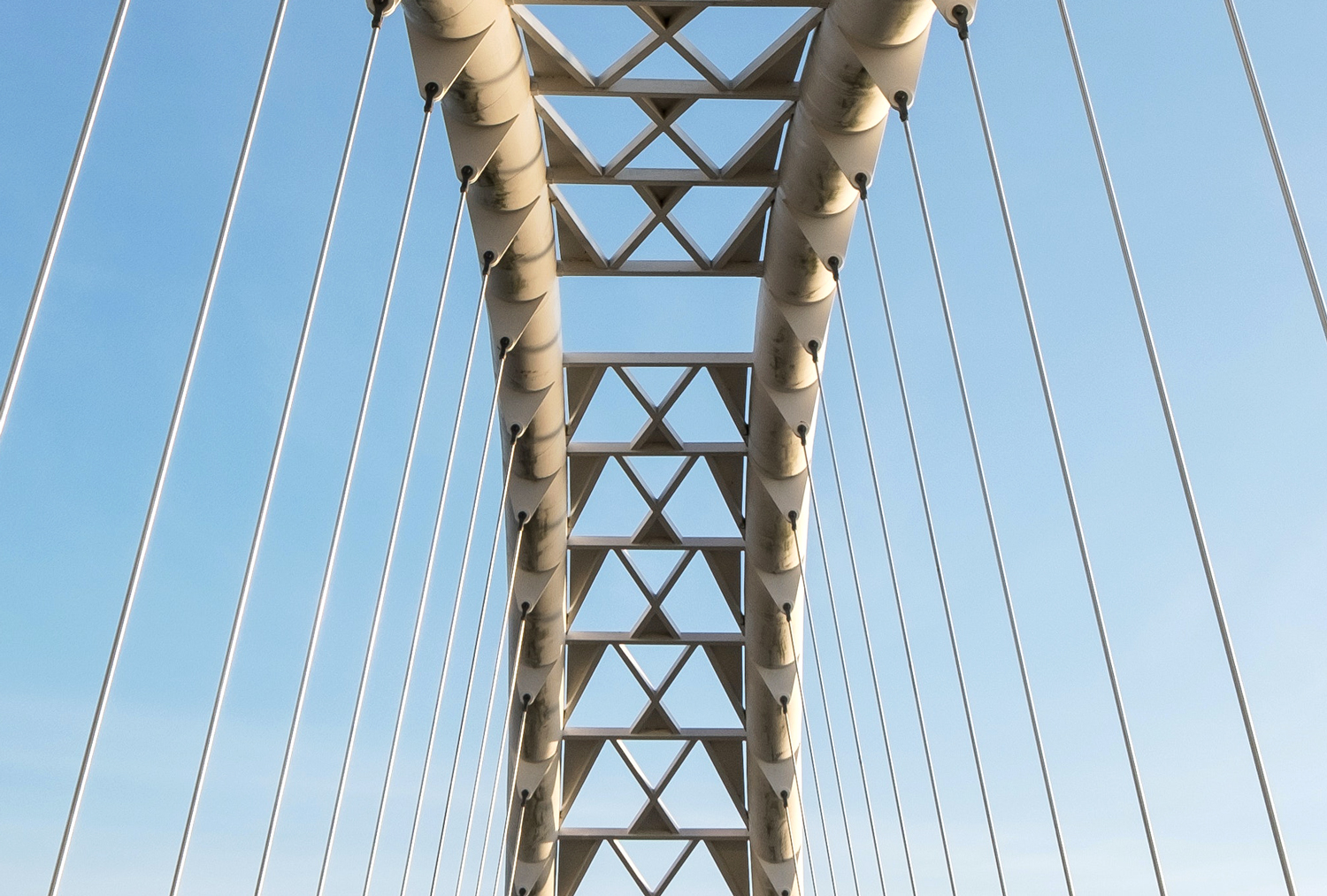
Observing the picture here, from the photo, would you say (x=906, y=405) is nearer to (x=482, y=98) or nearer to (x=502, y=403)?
(x=482, y=98)

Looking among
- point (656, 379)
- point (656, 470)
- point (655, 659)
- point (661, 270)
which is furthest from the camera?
point (655, 659)

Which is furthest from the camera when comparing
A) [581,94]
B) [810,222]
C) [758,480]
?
[758,480]

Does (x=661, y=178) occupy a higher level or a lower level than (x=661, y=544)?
higher

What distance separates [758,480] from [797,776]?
803 centimetres

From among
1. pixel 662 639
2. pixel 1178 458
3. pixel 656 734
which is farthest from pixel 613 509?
pixel 1178 458

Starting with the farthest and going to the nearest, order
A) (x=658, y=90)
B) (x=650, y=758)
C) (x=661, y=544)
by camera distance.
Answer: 1. (x=650, y=758)
2. (x=661, y=544)
3. (x=658, y=90)

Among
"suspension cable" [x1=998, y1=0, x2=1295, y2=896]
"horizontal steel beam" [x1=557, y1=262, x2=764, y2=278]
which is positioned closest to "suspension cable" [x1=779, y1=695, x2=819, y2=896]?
"horizontal steel beam" [x1=557, y1=262, x2=764, y2=278]

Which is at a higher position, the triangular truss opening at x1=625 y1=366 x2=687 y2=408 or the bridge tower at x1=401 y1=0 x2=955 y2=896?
the triangular truss opening at x1=625 y1=366 x2=687 y2=408

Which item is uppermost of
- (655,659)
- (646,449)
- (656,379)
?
(656,379)

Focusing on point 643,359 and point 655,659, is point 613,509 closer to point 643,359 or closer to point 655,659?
point 655,659

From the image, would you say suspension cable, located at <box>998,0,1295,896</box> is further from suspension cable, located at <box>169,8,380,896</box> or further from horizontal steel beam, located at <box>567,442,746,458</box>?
horizontal steel beam, located at <box>567,442,746,458</box>

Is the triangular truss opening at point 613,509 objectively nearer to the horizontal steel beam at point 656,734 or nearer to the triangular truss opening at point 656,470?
the triangular truss opening at point 656,470

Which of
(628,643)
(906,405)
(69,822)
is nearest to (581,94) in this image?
(906,405)

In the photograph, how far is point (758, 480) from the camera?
77.4 feet
